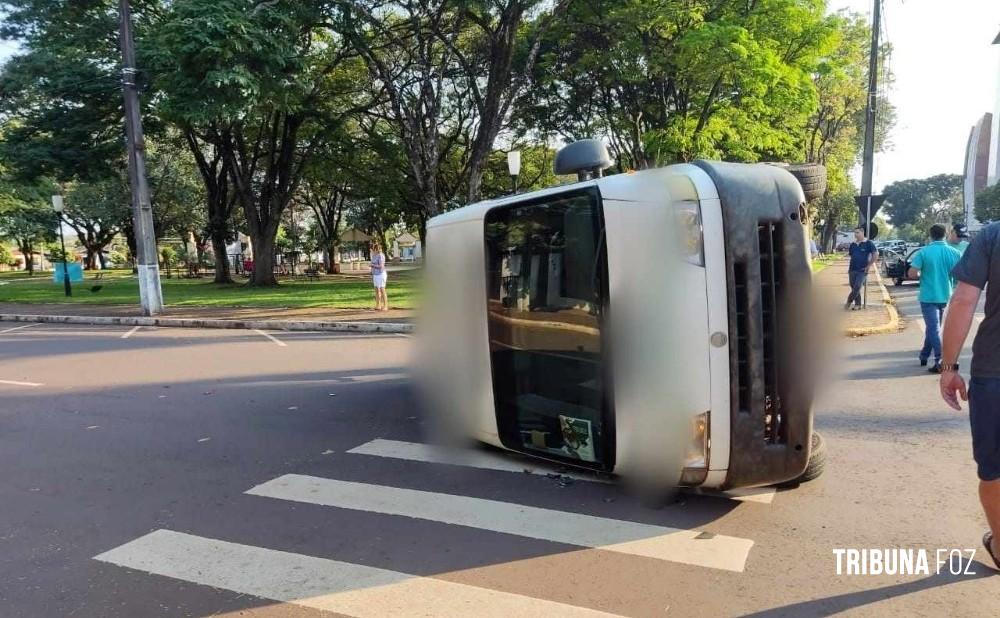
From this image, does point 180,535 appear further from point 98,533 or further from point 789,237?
point 789,237

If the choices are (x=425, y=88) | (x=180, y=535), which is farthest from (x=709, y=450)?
(x=425, y=88)

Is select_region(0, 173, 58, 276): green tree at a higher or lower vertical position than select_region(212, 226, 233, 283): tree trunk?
higher

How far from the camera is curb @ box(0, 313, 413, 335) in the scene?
13781 millimetres

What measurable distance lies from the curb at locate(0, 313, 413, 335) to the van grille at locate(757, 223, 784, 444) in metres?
9.57

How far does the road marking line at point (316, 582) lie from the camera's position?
3.20 meters

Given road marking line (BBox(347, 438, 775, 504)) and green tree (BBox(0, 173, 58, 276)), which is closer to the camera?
road marking line (BBox(347, 438, 775, 504))

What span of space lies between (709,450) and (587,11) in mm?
18233

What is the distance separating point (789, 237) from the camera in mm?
3816

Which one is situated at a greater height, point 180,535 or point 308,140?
point 308,140

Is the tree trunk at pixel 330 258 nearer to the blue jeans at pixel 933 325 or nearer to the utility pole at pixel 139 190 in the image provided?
the utility pole at pixel 139 190

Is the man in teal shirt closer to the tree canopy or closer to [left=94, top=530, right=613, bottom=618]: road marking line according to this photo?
[left=94, top=530, right=613, bottom=618]: road marking line

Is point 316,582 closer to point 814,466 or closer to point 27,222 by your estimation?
point 814,466

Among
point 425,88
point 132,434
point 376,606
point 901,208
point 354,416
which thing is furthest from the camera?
point 901,208

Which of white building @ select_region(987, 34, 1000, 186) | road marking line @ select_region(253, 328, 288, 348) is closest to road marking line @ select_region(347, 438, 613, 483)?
road marking line @ select_region(253, 328, 288, 348)
